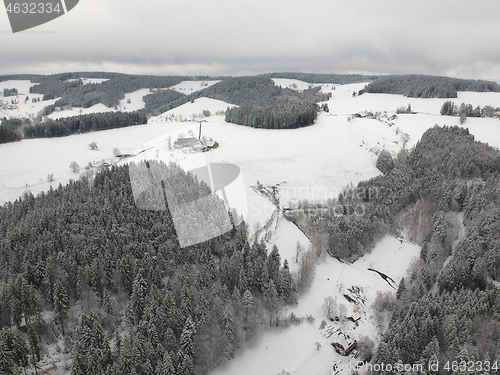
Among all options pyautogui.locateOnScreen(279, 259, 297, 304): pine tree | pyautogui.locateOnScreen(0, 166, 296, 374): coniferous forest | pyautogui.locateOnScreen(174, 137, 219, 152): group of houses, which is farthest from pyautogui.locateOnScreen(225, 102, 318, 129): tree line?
pyautogui.locateOnScreen(279, 259, 297, 304): pine tree

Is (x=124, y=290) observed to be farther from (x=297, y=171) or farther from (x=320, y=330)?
(x=297, y=171)

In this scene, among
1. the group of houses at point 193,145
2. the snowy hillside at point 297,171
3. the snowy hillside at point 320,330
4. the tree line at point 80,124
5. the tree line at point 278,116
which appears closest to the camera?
the snowy hillside at point 320,330

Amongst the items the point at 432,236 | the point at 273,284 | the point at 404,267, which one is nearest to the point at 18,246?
the point at 273,284

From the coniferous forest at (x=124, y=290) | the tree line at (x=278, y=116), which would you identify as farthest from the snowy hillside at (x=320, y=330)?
the tree line at (x=278, y=116)

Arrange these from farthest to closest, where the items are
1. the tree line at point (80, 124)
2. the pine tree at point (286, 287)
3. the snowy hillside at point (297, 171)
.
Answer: the tree line at point (80, 124)
the pine tree at point (286, 287)
the snowy hillside at point (297, 171)

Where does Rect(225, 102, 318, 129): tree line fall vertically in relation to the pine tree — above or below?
above

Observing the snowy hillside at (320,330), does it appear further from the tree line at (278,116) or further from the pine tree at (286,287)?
the tree line at (278,116)

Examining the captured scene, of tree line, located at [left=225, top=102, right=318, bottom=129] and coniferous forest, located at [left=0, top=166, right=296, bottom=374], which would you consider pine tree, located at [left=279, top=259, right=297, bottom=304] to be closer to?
coniferous forest, located at [left=0, top=166, right=296, bottom=374]

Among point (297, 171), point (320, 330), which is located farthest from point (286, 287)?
point (297, 171)

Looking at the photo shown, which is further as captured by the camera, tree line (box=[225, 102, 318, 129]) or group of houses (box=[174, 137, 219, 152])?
tree line (box=[225, 102, 318, 129])

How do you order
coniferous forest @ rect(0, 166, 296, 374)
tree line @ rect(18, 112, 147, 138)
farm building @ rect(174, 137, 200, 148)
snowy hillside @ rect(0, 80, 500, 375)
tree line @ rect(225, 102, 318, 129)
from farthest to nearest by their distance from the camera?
tree line @ rect(225, 102, 318, 129) → tree line @ rect(18, 112, 147, 138) → farm building @ rect(174, 137, 200, 148) → snowy hillside @ rect(0, 80, 500, 375) → coniferous forest @ rect(0, 166, 296, 374)
